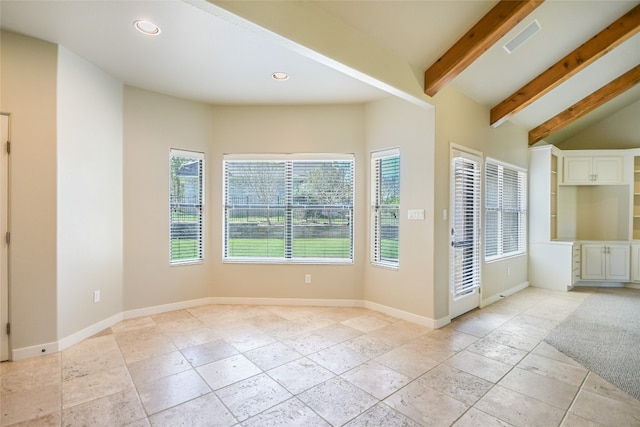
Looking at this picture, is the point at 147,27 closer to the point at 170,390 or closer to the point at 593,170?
the point at 170,390

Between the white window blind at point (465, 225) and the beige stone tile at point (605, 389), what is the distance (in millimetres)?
1496

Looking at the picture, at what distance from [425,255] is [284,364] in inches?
77.7

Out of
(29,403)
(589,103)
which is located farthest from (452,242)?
(29,403)

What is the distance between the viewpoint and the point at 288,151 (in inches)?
168

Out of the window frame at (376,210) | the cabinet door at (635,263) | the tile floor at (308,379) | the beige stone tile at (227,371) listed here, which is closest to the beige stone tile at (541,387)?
the tile floor at (308,379)

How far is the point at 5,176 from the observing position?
2.68 m

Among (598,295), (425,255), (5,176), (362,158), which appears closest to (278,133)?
(362,158)

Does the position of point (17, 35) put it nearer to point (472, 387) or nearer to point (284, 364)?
point (284, 364)

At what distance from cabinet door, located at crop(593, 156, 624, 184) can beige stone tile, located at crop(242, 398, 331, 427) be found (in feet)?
21.9

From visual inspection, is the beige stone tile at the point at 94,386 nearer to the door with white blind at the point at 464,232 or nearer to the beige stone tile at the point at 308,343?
the beige stone tile at the point at 308,343

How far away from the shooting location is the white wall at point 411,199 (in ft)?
11.7

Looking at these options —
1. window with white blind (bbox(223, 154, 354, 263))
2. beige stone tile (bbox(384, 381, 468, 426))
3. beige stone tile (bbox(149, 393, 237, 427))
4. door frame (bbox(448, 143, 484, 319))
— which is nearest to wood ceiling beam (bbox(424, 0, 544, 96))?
door frame (bbox(448, 143, 484, 319))

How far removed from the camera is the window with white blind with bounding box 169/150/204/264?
4.09 meters

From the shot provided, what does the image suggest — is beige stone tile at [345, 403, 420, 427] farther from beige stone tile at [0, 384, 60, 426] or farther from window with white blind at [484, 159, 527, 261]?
window with white blind at [484, 159, 527, 261]
